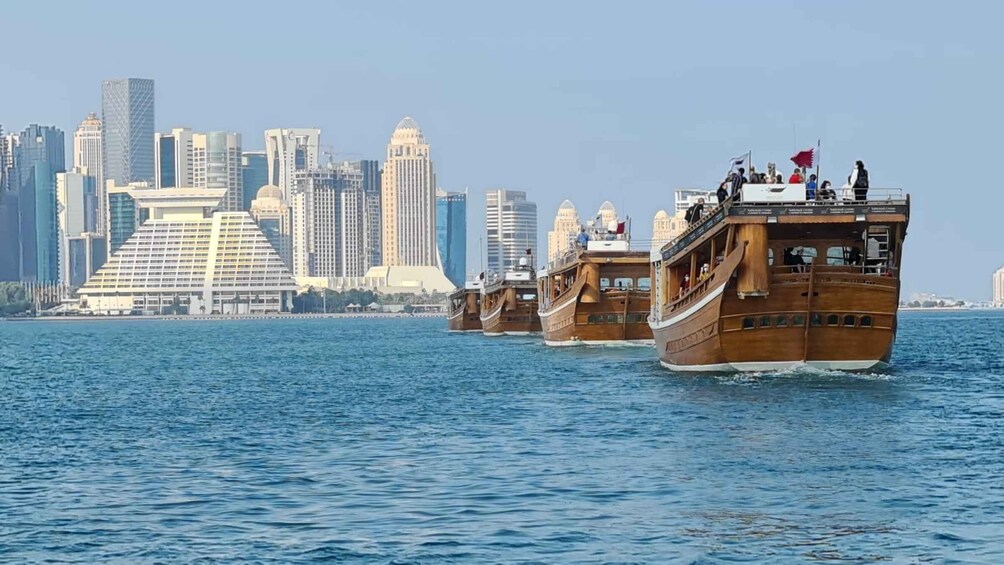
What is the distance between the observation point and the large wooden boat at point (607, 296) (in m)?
90.3

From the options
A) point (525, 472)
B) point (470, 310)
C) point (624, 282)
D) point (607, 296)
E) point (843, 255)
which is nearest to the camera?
point (525, 472)

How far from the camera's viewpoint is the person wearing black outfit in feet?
180

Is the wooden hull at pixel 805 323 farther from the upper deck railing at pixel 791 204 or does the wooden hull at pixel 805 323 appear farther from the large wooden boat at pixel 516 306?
the large wooden boat at pixel 516 306

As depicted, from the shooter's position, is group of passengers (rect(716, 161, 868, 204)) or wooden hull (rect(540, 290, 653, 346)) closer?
group of passengers (rect(716, 161, 868, 204))

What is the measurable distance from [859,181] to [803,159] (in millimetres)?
3285

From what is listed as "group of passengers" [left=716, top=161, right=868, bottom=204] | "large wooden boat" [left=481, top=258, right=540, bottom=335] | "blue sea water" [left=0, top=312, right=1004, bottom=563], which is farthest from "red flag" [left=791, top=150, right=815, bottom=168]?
"large wooden boat" [left=481, top=258, right=540, bottom=335]

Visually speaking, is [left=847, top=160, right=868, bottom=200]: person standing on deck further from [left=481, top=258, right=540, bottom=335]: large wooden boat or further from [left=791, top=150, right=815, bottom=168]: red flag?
[left=481, top=258, right=540, bottom=335]: large wooden boat

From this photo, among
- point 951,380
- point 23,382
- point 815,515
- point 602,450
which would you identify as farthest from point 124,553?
point 23,382

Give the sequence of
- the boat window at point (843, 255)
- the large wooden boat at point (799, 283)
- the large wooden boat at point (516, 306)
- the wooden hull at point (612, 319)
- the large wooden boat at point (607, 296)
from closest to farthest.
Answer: the large wooden boat at point (799, 283), the boat window at point (843, 255), the large wooden boat at point (607, 296), the wooden hull at point (612, 319), the large wooden boat at point (516, 306)

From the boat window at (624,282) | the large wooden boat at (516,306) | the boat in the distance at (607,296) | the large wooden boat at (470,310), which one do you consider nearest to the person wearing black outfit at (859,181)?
the boat in the distance at (607,296)

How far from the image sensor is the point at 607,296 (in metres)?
92.0

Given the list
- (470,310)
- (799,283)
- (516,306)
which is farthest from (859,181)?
(470,310)

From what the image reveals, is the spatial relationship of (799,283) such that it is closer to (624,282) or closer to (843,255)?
(843,255)

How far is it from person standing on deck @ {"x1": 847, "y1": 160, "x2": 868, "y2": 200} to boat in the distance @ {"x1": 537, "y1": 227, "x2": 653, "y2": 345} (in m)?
33.7
